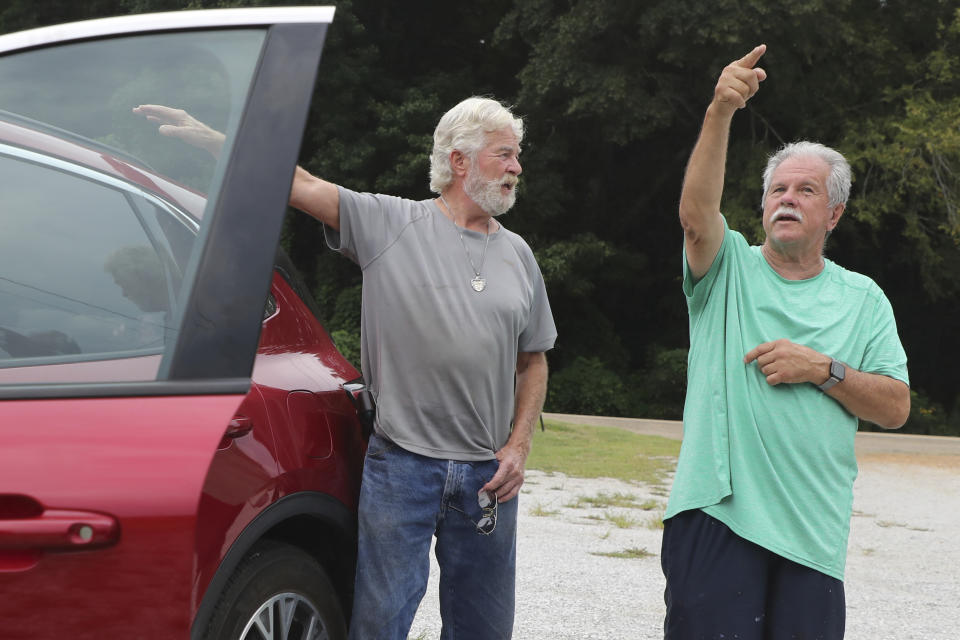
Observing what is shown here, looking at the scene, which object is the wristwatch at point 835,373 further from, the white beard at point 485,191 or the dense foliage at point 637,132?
the dense foliage at point 637,132

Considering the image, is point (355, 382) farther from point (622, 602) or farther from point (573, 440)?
point (573, 440)

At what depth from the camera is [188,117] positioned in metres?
1.86

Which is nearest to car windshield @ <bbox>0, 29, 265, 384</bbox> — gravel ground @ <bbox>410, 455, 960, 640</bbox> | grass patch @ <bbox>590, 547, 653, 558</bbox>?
gravel ground @ <bbox>410, 455, 960, 640</bbox>

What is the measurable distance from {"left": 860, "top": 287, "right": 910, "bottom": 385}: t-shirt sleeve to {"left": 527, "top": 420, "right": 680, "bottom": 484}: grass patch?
7.98 meters

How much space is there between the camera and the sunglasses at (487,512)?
279 centimetres

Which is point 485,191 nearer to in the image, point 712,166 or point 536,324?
point 536,324

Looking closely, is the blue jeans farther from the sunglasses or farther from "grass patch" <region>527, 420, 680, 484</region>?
"grass patch" <region>527, 420, 680, 484</region>

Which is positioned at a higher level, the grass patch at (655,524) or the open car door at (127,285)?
the open car door at (127,285)

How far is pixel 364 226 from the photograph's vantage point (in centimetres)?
273

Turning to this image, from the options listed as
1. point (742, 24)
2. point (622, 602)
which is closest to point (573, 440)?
point (622, 602)

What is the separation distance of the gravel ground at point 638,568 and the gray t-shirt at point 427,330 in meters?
2.10

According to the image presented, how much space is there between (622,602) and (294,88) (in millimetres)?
4267

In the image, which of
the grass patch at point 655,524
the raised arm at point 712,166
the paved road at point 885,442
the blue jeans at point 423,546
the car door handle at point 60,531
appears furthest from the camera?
the paved road at point 885,442

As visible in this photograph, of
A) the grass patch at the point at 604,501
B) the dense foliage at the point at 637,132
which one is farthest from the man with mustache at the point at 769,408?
the dense foliage at the point at 637,132
